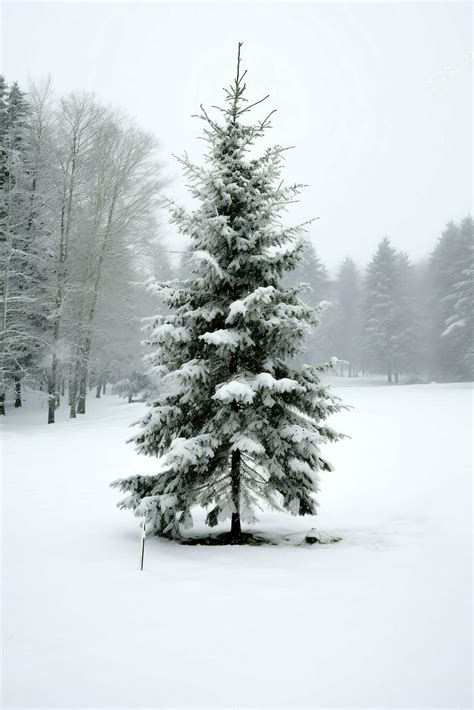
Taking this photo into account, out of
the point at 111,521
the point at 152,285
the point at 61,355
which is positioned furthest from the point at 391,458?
the point at 61,355

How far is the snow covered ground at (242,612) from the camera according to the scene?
3.62 m

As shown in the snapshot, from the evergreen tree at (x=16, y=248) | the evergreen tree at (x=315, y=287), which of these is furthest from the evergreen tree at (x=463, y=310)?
the evergreen tree at (x=16, y=248)

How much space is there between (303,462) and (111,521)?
3.93 m

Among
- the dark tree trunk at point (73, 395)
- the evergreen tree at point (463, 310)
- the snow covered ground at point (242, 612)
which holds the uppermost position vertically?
the evergreen tree at point (463, 310)

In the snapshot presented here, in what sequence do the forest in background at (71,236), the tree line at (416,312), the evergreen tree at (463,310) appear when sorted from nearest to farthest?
the forest in background at (71,236) → the evergreen tree at (463,310) → the tree line at (416,312)

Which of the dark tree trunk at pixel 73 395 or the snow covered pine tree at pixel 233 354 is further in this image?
the dark tree trunk at pixel 73 395

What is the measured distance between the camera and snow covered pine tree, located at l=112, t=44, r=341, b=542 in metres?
7.29

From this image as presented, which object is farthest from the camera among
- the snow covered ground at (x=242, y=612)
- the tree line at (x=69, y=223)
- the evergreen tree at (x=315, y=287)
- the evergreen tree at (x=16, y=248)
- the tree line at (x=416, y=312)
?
the evergreen tree at (x=315, y=287)

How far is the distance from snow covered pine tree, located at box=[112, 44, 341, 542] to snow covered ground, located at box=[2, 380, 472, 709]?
911mm

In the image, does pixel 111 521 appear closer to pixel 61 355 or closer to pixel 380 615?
pixel 380 615

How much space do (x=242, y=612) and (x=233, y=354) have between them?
3.95 meters

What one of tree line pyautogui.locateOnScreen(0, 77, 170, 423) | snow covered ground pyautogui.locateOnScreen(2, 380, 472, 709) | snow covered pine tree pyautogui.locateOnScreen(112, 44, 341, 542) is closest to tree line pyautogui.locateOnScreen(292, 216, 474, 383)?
tree line pyautogui.locateOnScreen(0, 77, 170, 423)

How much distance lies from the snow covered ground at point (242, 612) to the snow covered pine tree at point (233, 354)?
91 centimetres

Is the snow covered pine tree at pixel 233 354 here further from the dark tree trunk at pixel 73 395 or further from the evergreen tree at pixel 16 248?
the dark tree trunk at pixel 73 395
